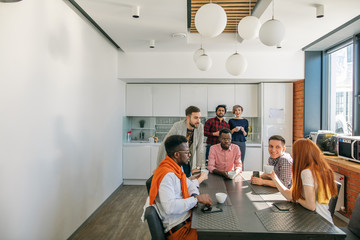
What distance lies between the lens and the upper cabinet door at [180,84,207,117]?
216 inches

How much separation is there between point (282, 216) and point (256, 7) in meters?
2.49

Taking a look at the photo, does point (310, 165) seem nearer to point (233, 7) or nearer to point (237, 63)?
A: point (237, 63)

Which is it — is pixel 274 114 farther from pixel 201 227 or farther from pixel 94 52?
pixel 201 227

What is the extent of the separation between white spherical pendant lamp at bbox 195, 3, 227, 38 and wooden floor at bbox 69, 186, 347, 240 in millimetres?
2482

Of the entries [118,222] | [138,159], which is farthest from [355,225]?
[138,159]

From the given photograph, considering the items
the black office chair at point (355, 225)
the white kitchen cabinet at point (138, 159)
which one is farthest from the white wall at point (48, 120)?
the black office chair at point (355, 225)

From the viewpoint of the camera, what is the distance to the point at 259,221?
5.24ft

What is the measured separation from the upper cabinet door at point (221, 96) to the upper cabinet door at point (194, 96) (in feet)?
0.42

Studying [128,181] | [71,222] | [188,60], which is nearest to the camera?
[71,222]

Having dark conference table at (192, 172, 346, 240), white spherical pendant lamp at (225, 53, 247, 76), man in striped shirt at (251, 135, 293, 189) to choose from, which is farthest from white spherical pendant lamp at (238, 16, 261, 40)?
dark conference table at (192, 172, 346, 240)

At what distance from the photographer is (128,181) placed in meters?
5.42

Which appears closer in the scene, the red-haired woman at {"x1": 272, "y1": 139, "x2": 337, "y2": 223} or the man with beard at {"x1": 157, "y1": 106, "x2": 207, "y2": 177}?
the red-haired woman at {"x1": 272, "y1": 139, "x2": 337, "y2": 223}

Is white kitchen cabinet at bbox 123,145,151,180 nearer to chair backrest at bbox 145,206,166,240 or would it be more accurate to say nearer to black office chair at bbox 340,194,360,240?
chair backrest at bbox 145,206,166,240

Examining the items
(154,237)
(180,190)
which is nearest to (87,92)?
(180,190)
